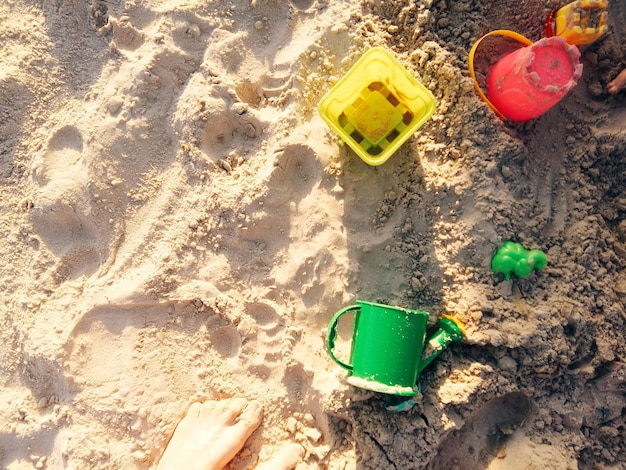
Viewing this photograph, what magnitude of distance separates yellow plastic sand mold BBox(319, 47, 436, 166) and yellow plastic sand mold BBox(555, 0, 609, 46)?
1.94ft

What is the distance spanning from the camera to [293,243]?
1.61 m

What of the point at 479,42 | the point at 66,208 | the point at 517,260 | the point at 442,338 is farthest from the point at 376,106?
the point at 66,208

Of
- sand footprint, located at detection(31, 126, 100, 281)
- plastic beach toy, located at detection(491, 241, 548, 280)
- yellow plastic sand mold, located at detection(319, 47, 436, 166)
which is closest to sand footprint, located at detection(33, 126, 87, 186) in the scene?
sand footprint, located at detection(31, 126, 100, 281)

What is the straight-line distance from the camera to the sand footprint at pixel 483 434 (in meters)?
1.53

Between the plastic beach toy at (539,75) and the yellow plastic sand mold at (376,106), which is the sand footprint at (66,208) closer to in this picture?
the yellow plastic sand mold at (376,106)

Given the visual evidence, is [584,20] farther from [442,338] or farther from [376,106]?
[442,338]

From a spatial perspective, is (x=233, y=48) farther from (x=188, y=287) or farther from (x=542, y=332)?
(x=542, y=332)

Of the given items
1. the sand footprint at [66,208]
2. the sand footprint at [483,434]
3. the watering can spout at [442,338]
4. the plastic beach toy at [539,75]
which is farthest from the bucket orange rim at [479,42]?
the sand footprint at [66,208]

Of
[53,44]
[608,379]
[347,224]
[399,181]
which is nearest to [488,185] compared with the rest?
[399,181]

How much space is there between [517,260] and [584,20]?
2.77 ft

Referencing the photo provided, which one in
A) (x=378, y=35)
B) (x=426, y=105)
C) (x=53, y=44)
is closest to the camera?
(x=426, y=105)

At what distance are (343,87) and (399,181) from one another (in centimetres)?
36

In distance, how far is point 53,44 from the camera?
1.75m

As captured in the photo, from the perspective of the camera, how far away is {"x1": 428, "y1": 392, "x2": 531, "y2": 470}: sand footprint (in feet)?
5.03
